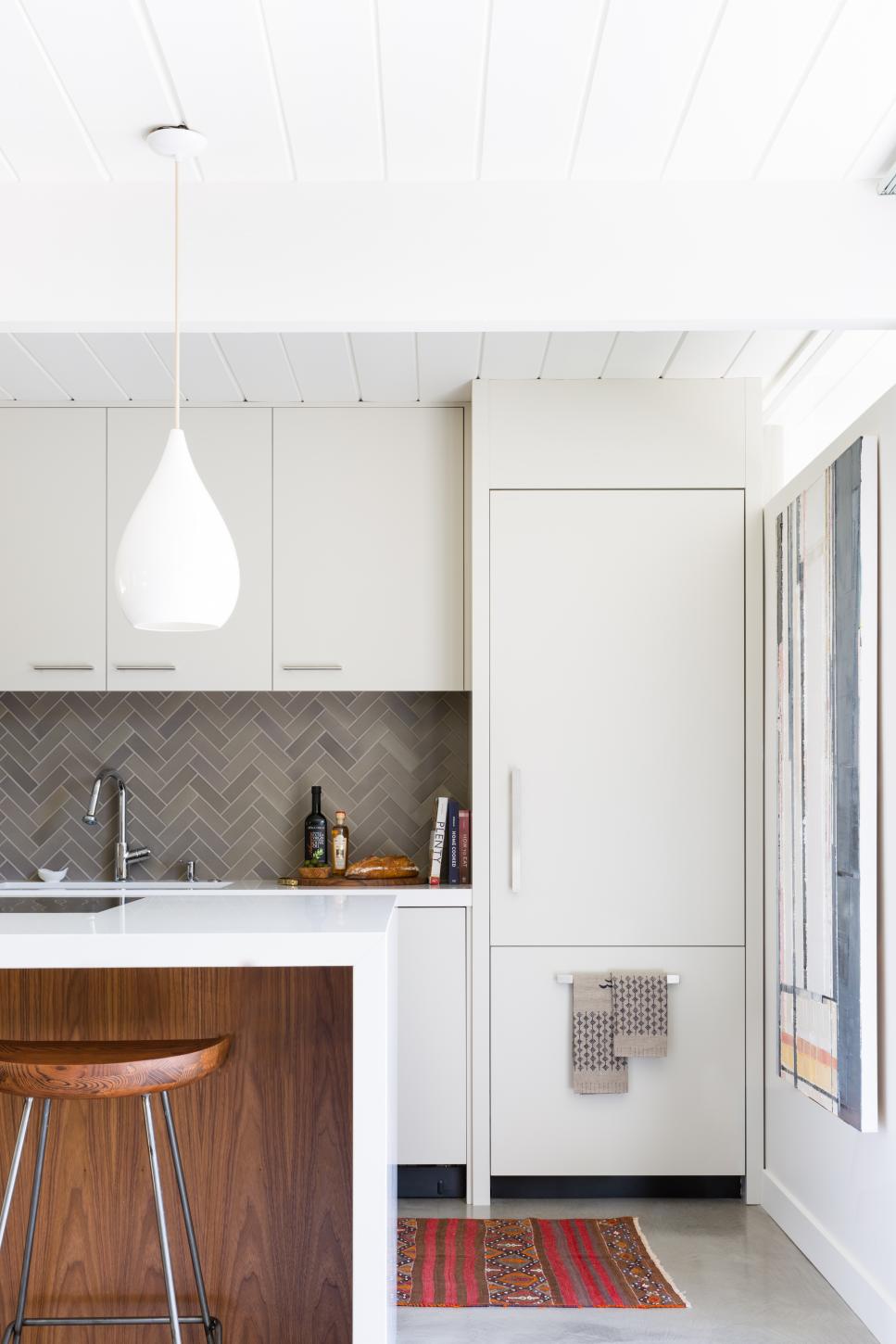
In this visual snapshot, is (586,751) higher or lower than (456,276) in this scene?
lower

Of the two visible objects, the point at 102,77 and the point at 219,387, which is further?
the point at 219,387

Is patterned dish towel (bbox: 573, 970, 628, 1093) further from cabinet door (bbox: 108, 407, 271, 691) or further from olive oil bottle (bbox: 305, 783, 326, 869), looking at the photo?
cabinet door (bbox: 108, 407, 271, 691)

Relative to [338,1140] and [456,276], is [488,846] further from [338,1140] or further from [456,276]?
[456,276]

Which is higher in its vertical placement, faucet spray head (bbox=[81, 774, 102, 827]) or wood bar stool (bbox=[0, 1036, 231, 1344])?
faucet spray head (bbox=[81, 774, 102, 827])

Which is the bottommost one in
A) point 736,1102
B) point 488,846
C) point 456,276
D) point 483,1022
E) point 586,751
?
point 736,1102

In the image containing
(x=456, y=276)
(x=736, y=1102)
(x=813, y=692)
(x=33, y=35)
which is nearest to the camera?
(x=33, y=35)

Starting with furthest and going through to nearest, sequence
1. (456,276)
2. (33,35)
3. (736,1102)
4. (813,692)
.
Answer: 1. (736,1102)
2. (813,692)
3. (456,276)
4. (33,35)

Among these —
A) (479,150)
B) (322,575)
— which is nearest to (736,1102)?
(322,575)

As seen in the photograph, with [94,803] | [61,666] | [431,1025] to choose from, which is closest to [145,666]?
[61,666]

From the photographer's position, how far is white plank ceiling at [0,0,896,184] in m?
1.80

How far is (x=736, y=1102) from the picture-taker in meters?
3.33

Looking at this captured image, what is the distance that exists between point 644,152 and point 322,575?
71.6 inches

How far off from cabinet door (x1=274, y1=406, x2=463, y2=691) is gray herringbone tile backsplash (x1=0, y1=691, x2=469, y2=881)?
35cm

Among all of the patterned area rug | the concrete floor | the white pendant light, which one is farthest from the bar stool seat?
the patterned area rug
